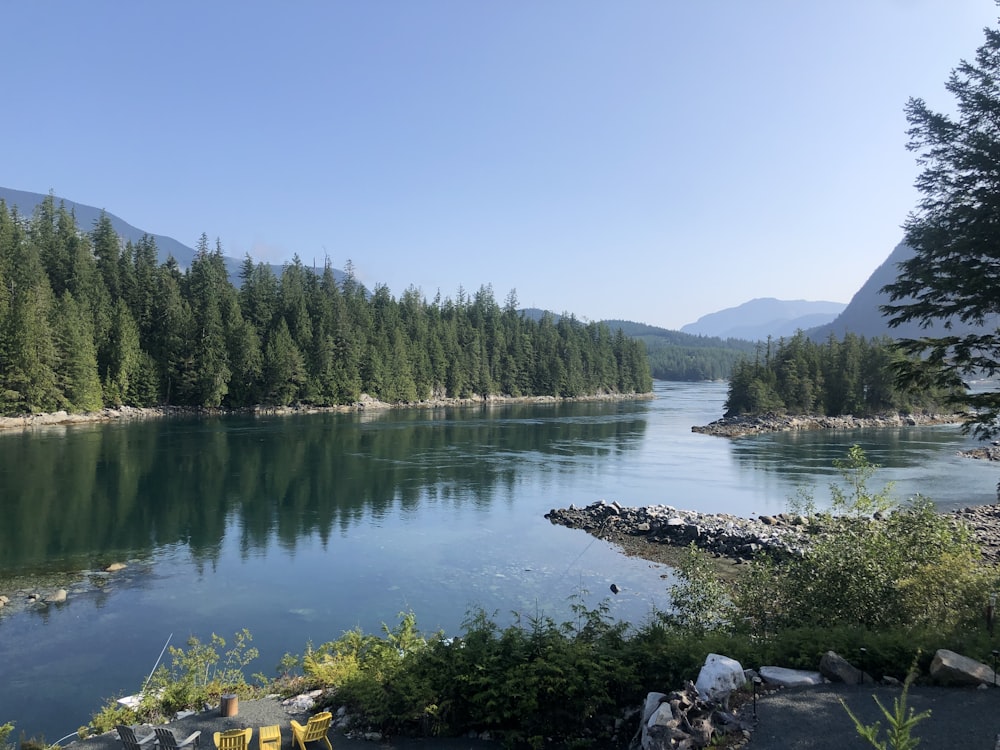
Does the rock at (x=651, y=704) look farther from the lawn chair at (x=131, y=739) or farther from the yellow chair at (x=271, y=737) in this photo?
the lawn chair at (x=131, y=739)

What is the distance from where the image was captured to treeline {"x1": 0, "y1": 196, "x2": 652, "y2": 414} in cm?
6606

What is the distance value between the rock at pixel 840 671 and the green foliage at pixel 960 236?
6.87 metres

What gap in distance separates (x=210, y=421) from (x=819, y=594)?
71.9 m

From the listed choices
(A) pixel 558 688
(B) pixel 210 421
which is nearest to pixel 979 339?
(A) pixel 558 688

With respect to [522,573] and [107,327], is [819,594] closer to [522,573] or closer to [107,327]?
[522,573]

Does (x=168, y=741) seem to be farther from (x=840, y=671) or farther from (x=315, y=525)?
(x=315, y=525)

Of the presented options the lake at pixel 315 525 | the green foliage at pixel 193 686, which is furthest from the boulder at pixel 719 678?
the lake at pixel 315 525

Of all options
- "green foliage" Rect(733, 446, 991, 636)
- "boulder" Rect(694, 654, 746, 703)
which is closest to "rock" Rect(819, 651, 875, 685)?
"boulder" Rect(694, 654, 746, 703)

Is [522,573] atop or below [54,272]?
below

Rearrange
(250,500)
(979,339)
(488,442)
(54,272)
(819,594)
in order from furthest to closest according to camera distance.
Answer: (54,272)
(488,442)
(250,500)
(979,339)
(819,594)

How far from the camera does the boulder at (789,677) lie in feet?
29.6

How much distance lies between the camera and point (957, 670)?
28.2 feet

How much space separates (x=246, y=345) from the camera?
8481 cm

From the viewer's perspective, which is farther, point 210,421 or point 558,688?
point 210,421
